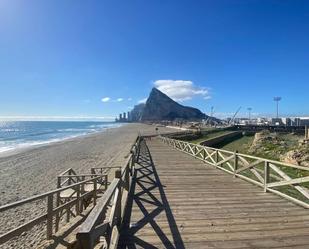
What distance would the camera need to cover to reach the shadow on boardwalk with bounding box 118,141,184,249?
185 inches

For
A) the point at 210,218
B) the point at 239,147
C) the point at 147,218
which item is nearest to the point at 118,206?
the point at 147,218

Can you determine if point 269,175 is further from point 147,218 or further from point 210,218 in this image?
point 147,218

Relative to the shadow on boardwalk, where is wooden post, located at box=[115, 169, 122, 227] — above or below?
above

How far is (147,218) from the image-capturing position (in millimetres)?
5887

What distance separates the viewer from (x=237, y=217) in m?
6.01

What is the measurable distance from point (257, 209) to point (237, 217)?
2.85ft

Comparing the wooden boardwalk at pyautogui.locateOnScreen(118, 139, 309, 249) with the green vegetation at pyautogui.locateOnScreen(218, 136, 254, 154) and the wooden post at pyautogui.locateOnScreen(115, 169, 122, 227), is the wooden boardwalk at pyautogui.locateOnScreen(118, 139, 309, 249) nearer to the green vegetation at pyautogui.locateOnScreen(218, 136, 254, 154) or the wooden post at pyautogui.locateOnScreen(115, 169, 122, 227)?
the wooden post at pyautogui.locateOnScreen(115, 169, 122, 227)

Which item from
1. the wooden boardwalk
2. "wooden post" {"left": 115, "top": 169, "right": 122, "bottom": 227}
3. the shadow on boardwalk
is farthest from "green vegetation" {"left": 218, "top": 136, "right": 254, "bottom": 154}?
"wooden post" {"left": 115, "top": 169, "right": 122, "bottom": 227}

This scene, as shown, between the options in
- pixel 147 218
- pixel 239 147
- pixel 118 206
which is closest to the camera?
pixel 118 206

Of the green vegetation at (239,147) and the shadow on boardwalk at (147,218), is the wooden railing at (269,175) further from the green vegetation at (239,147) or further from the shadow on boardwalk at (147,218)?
the green vegetation at (239,147)

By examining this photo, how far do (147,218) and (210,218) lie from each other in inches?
51.5

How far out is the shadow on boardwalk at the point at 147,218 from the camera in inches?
185

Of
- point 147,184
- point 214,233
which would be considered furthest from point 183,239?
point 147,184

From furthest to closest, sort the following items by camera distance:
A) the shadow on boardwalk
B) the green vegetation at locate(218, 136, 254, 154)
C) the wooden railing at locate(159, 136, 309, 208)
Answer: the green vegetation at locate(218, 136, 254, 154) < the wooden railing at locate(159, 136, 309, 208) < the shadow on boardwalk
